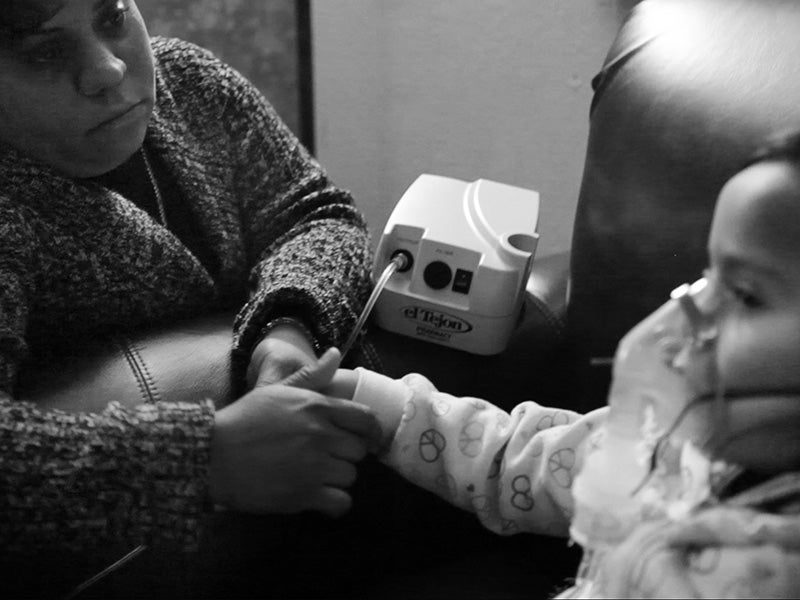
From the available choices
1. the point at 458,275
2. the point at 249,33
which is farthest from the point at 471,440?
the point at 249,33

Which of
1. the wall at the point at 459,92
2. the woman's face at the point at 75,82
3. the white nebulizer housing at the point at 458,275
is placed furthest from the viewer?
the wall at the point at 459,92

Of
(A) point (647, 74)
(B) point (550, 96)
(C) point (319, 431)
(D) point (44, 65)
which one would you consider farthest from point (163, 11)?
(C) point (319, 431)

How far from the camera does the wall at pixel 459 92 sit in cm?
159

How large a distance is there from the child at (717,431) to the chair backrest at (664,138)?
0.27 metres

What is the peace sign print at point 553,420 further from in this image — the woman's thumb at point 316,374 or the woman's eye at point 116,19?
the woman's eye at point 116,19

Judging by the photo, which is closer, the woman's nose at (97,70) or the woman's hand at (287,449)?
the woman's hand at (287,449)

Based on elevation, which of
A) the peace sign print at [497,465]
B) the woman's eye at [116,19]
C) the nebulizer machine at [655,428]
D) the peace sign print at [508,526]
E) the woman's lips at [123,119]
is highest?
the woman's eye at [116,19]

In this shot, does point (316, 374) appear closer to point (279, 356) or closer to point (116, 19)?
point (279, 356)

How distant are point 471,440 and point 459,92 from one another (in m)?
1.02

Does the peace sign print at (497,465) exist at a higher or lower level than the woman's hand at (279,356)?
lower

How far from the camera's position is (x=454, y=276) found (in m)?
1.06

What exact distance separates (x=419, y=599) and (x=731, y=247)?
46 cm

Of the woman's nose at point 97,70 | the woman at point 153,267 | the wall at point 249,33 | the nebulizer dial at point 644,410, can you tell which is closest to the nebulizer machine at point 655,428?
the nebulizer dial at point 644,410

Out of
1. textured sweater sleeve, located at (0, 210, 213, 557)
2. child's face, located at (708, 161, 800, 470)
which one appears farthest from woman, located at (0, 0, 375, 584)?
child's face, located at (708, 161, 800, 470)
